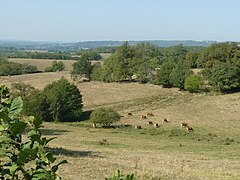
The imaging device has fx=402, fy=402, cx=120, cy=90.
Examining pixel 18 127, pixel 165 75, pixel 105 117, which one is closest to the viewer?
pixel 18 127

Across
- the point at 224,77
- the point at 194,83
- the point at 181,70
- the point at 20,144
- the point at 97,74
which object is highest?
the point at 20,144

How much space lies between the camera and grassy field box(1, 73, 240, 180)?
60.6 ft

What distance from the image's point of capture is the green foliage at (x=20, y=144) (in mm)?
1743

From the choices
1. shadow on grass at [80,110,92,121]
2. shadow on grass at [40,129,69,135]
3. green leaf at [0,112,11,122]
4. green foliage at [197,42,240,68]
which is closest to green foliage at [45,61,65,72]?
green foliage at [197,42,240,68]

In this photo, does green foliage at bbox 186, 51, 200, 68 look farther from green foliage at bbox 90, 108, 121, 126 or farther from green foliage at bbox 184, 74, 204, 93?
green foliage at bbox 90, 108, 121, 126

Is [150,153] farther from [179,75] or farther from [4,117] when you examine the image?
[179,75]

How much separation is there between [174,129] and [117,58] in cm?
4264

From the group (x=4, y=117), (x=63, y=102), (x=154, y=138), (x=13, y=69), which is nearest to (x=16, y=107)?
(x=4, y=117)

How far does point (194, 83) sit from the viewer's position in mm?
69562

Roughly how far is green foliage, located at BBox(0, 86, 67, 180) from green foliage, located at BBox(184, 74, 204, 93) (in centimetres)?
6875

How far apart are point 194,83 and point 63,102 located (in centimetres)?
2565

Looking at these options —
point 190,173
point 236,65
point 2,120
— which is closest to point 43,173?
point 2,120

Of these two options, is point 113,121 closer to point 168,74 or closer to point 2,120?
point 168,74

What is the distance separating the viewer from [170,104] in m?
61.2
